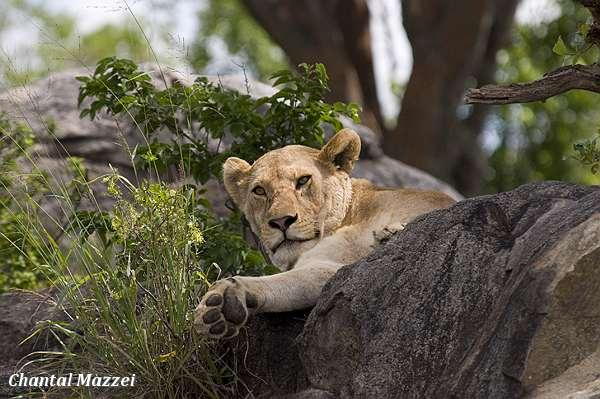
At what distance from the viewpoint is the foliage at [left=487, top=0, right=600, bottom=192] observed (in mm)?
17969

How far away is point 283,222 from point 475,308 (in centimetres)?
126

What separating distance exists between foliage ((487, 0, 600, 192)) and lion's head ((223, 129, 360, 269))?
12366 millimetres

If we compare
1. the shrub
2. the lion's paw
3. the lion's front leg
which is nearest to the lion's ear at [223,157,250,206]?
the shrub

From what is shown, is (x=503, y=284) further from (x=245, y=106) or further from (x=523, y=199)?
(x=245, y=106)

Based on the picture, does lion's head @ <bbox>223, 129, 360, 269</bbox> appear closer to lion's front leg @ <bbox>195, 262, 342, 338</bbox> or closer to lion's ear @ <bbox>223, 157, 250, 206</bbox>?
lion's ear @ <bbox>223, 157, 250, 206</bbox>

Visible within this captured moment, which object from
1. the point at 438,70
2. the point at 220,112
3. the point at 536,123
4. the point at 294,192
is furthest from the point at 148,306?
the point at 536,123

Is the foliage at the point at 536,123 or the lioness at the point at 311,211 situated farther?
the foliage at the point at 536,123

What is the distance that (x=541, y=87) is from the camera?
480 cm

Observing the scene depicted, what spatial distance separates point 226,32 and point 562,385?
60.7 feet

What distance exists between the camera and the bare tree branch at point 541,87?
15.7 feet

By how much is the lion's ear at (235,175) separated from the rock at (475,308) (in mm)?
1020

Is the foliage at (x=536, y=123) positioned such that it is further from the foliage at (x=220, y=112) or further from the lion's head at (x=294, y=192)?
the lion's head at (x=294, y=192)
